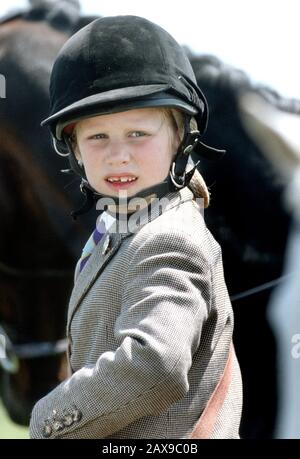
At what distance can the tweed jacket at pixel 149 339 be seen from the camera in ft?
4.38

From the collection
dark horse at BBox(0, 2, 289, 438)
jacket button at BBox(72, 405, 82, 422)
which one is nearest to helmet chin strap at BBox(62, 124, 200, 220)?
jacket button at BBox(72, 405, 82, 422)

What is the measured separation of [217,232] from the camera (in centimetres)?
337

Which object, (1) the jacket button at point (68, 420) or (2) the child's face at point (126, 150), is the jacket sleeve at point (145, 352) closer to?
(1) the jacket button at point (68, 420)

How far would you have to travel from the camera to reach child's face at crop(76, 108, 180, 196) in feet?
4.95

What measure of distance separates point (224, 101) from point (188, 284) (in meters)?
2.13

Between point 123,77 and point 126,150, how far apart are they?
0.12 m

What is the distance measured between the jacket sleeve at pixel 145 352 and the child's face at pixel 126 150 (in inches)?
5.3

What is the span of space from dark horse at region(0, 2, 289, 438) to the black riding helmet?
5.17ft

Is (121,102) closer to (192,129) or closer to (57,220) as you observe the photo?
(192,129)

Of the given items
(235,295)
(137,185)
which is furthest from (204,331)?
(235,295)

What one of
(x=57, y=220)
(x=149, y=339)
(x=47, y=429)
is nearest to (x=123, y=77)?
(x=149, y=339)

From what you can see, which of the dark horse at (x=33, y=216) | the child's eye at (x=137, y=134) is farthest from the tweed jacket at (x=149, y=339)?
the dark horse at (x=33, y=216)

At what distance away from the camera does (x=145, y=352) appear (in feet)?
4.33

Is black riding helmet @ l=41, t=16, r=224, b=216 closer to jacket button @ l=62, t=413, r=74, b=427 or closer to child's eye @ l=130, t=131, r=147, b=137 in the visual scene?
child's eye @ l=130, t=131, r=147, b=137
